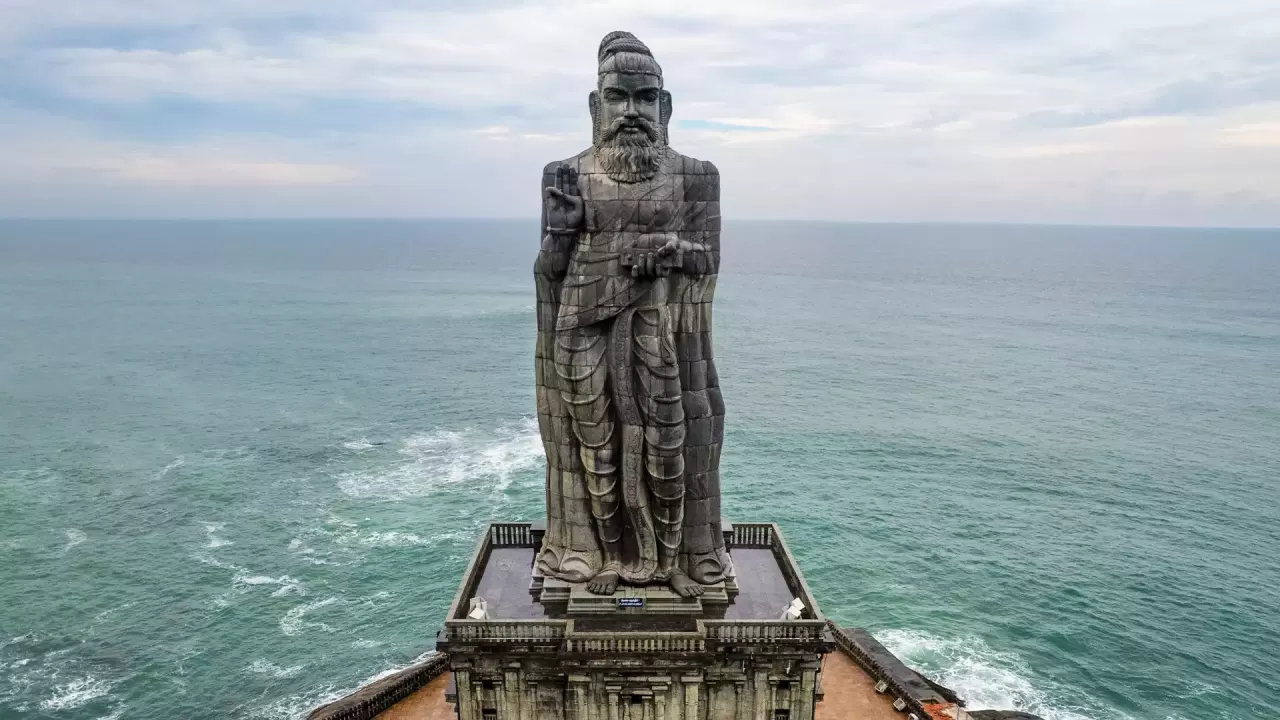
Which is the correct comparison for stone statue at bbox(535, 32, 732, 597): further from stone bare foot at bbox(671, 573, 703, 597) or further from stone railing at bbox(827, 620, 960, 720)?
stone railing at bbox(827, 620, 960, 720)

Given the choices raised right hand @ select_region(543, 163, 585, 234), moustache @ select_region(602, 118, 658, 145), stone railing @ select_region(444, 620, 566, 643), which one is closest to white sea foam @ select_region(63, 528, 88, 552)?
stone railing @ select_region(444, 620, 566, 643)

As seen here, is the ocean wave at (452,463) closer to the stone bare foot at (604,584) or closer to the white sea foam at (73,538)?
the white sea foam at (73,538)

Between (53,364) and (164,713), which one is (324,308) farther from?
(164,713)

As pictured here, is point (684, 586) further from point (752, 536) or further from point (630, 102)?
point (630, 102)

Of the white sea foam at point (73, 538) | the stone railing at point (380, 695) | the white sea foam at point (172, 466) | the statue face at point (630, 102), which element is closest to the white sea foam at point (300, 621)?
the stone railing at point (380, 695)

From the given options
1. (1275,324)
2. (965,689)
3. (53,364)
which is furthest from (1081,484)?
(53,364)

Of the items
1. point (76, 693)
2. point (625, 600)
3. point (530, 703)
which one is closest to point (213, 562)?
point (76, 693)
